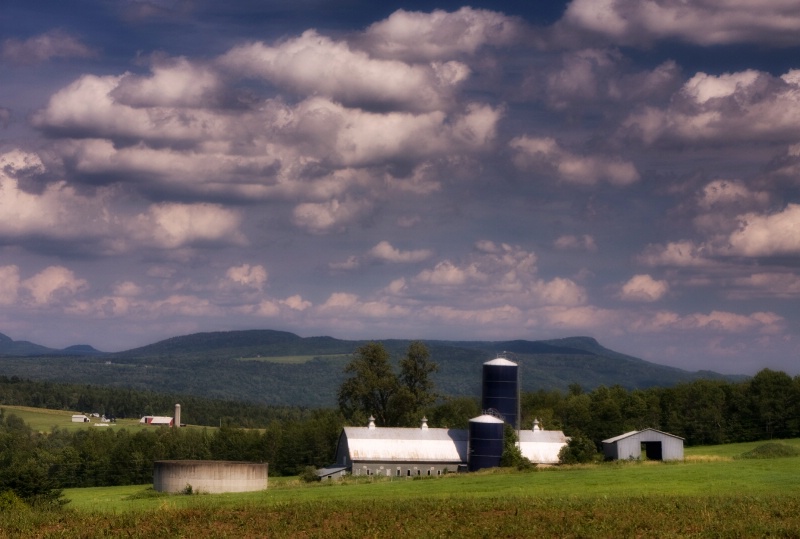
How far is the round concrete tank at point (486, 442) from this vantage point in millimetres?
79875

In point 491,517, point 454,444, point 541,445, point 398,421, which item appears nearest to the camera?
point 491,517

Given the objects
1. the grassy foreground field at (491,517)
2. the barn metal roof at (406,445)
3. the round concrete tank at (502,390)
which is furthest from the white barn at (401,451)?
the grassy foreground field at (491,517)

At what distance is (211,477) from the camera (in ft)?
226

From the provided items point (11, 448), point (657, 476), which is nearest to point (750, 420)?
point (657, 476)

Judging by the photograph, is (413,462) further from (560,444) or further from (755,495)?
(755,495)

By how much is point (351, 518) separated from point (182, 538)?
20.4 feet

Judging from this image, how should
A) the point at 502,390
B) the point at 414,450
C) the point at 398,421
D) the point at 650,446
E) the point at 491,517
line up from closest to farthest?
the point at 491,517, the point at 650,446, the point at 414,450, the point at 502,390, the point at 398,421

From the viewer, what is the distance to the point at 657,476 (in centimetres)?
5497

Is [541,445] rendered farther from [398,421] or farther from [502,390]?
[398,421]

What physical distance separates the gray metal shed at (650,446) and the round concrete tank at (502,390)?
31.0 ft

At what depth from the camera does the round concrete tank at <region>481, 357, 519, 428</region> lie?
83.9 meters

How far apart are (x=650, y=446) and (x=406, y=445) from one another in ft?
62.4

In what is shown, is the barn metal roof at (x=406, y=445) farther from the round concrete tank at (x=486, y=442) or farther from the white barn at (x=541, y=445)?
the white barn at (x=541, y=445)

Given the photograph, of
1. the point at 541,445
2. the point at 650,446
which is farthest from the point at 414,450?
the point at 650,446
